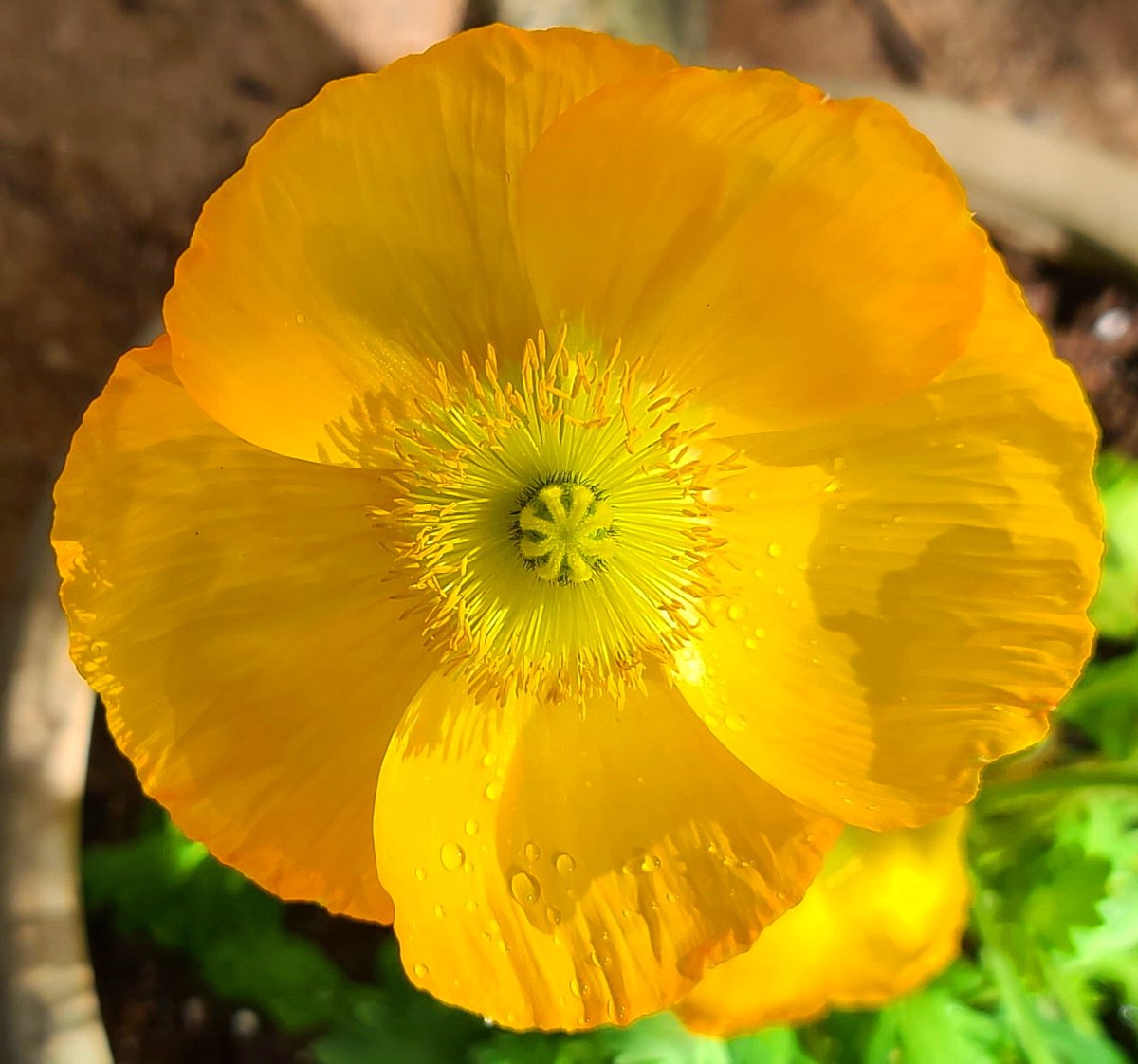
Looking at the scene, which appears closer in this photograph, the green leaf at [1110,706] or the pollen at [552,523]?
the pollen at [552,523]

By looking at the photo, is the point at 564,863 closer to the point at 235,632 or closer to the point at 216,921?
the point at 235,632

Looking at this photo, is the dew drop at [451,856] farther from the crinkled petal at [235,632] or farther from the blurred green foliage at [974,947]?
the blurred green foliage at [974,947]

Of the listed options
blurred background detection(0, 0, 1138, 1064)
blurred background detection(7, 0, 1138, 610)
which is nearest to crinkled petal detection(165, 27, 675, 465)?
blurred background detection(0, 0, 1138, 1064)

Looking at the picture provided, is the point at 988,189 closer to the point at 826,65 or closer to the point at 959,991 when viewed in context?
the point at 826,65

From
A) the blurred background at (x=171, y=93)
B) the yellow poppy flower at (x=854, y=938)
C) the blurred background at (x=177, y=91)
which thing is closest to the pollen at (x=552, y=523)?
the yellow poppy flower at (x=854, y=938)

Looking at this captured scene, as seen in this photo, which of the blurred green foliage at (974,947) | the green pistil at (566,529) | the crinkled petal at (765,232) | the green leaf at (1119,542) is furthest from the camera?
the green leaf at (1119,542)

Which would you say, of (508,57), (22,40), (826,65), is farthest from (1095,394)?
(22,40)

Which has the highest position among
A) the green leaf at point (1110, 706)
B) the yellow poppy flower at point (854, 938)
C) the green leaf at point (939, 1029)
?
the green leaf at point (1110, 706)

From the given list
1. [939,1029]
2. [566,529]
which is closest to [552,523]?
[566,529]
